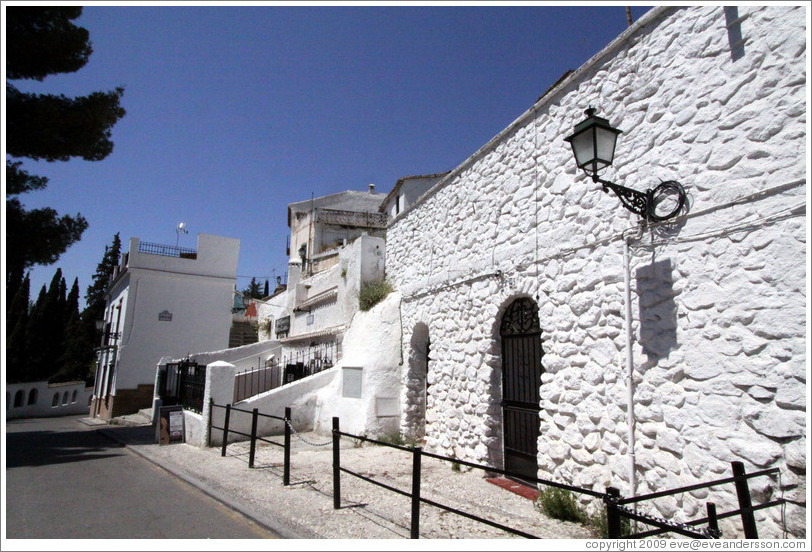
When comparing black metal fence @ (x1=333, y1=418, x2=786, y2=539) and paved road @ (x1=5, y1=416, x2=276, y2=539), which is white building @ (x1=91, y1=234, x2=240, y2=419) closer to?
paved road @ (x1=5, y1=416, x2=276, y2=539)

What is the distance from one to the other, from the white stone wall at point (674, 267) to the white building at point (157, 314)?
17570 mm

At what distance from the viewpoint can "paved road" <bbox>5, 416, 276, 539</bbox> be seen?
498 centimetres

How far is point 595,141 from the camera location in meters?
4.63

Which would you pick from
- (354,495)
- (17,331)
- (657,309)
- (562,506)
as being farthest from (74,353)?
(657,309)

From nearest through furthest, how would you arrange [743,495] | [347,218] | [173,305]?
[743,495] → [173,305] → [347,218]

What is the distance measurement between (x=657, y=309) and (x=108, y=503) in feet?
22.3

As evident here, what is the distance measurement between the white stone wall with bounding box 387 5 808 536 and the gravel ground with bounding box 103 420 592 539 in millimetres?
732

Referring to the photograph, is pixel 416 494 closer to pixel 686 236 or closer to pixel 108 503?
pixel 686 236

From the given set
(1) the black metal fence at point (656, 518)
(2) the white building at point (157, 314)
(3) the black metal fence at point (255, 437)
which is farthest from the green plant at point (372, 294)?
(2) the white building at point (157, 314)

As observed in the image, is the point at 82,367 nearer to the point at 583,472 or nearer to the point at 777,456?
the point at 583,472

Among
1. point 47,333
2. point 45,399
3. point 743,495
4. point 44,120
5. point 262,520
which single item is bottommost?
point 45,399

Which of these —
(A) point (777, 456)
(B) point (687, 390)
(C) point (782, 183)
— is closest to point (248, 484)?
(B) point (687, 390)

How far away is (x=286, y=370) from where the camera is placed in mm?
13344

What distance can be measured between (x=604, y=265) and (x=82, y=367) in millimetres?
32532
